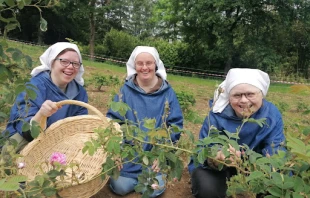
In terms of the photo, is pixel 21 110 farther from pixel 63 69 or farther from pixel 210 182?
pixel 210 182

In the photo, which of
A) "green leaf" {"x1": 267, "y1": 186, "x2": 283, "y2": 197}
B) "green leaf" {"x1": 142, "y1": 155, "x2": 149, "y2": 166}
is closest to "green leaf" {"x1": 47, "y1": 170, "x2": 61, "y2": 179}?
"green leaf" {"x1": 142, "y1": 155, "x2": 149, "y2": 166}

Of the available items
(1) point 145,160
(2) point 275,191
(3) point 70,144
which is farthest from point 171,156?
(3) point 70,144

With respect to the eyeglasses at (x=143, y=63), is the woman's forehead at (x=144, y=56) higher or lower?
higher

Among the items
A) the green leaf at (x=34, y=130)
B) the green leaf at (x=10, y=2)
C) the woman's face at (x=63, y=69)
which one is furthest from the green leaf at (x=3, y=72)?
the woman's face at (x=63, y=69)

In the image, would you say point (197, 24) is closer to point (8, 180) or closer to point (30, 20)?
point (30, 20)

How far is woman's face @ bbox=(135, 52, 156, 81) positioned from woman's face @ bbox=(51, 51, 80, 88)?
1.52 ft

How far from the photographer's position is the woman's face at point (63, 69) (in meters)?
2.55

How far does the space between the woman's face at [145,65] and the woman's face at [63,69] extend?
0.46m

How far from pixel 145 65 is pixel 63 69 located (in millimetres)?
608

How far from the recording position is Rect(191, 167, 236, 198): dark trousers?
243 cm

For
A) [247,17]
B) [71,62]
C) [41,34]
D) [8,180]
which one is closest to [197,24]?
[247,17]

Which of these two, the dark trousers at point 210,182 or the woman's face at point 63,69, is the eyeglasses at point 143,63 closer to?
the woman's face at point 63,69

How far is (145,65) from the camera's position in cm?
274

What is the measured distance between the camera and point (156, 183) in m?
1.73
